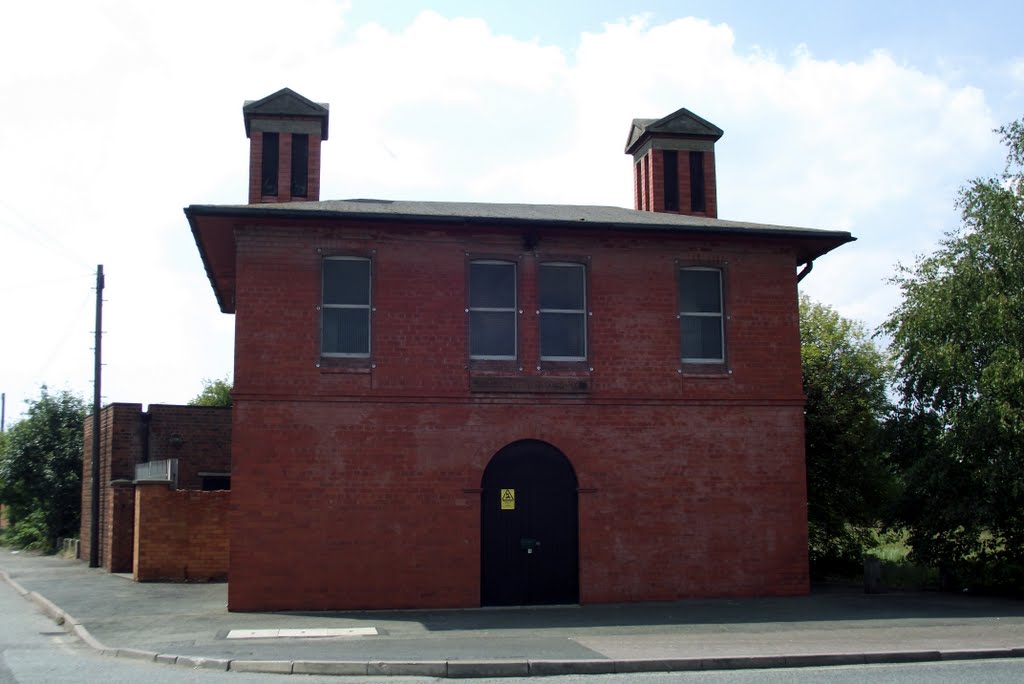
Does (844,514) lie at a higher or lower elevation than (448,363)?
lower

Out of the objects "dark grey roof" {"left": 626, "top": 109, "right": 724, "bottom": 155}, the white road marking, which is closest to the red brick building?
the white road marking

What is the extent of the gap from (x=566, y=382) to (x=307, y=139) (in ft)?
28.9

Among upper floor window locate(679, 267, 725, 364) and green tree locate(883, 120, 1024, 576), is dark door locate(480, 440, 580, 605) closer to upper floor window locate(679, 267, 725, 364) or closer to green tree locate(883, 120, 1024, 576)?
upper floor window locate(679, 267, 725, 364)

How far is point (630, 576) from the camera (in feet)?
55.8

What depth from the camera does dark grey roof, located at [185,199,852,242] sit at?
1642 cm

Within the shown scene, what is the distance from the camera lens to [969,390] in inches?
700

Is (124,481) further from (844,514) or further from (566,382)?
(844,514)

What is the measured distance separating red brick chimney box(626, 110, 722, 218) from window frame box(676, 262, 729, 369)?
187 inches

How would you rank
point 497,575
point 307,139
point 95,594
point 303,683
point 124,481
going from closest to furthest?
point 303,683, point 497,575, point 95,594, point 307,139, point 124,481

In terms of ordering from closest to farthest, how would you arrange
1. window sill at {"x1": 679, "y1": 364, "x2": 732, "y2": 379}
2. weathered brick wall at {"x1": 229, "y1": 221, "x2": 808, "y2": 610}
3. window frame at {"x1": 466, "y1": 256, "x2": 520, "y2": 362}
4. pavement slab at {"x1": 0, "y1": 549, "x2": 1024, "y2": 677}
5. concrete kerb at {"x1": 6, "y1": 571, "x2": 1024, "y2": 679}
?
concrete kerb at {"x1": 6, "y1": 571, "x2": 1024, "y2": 679}
pavement slab at {"x1": 0, "y1": 549, "x2": 1024, "y2": 677}
weathered brick wall at {"x1": 229, "y1": 221, "x2": 808, "y2": 610}
window frame at {"x1": 466, "y1": 256, "x2": 520, "y2": 362}
window sill at {"x1": 679, "y1": 364, "x2": 732, "y2": 379}

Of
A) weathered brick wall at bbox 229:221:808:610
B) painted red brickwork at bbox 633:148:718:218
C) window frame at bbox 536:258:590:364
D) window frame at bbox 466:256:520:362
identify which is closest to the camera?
weathered brick wall at bbox 229:221:808:610

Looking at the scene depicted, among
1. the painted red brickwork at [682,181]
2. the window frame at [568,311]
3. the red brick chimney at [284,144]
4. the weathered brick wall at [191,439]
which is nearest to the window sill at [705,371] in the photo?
the window frame at [568,311]

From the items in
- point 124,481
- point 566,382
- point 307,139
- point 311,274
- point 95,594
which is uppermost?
point 307,139

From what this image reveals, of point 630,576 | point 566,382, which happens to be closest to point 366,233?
point 566,382
